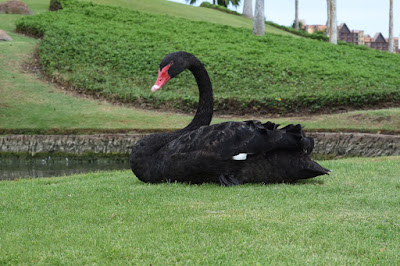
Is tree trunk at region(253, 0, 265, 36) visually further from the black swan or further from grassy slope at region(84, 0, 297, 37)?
the black swan

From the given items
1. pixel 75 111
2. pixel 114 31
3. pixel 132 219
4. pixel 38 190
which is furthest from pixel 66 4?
pixel 132 219

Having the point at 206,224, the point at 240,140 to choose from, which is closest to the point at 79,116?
the point at 240,140

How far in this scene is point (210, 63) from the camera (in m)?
20.0

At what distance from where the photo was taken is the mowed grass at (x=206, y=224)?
3291 mm

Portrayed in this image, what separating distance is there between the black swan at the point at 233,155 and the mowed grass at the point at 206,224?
0.20 meters

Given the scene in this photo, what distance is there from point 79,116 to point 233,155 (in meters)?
9.52

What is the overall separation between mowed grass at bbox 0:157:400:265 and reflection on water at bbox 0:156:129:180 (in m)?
4.11

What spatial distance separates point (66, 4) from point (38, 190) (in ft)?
79.1

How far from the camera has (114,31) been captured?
77.8 feet

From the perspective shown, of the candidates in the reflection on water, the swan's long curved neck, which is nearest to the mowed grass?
the swan's long curved neck

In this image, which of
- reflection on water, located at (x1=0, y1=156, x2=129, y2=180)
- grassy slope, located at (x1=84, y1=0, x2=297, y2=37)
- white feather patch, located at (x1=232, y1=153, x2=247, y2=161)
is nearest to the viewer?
white feather patch, located at (x1=232, y1=153, x2=247, y2=161)

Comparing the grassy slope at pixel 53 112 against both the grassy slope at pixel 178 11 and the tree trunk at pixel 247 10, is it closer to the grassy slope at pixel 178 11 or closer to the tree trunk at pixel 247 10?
the grassy slope at pixel 178 11

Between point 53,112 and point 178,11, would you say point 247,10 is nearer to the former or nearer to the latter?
point 178,11

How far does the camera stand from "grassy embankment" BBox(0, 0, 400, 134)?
509 inches
